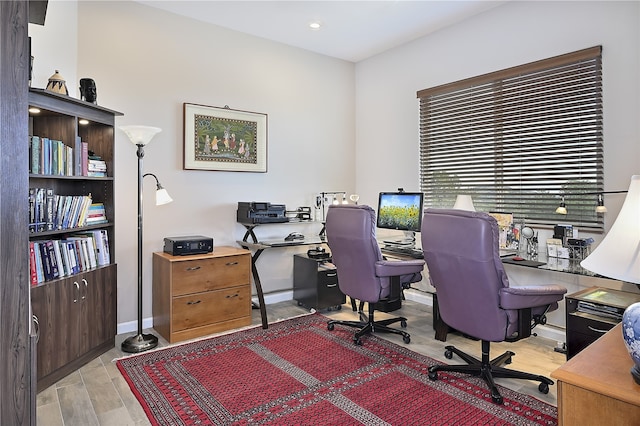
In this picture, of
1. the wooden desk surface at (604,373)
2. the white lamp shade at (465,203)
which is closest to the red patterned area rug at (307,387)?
the wooden desk surface at (604,373)

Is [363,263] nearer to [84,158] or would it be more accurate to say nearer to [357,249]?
[357,249]

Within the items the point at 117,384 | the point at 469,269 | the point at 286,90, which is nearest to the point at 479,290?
the point at 469,269

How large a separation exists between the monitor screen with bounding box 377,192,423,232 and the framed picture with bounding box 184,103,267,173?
54.8 inches

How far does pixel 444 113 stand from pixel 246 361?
10.2 ft

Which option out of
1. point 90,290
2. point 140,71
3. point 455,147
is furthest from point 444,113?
point 90,290

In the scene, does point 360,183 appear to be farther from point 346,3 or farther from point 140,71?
point 140,71

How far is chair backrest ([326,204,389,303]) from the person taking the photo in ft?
9.71

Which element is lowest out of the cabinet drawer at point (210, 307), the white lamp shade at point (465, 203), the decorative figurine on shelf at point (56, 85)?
the cabinet drawer at point (210, 307)

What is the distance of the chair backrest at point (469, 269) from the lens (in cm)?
219

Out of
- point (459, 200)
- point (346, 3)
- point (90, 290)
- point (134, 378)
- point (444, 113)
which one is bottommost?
point (134, 378)

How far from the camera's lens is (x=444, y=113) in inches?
163

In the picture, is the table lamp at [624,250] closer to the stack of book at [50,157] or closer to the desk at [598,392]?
the desk at [598,392]

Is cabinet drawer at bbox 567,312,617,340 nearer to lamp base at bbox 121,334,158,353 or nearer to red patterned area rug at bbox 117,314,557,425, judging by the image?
red patterned area rug at bbox 117,314,557,425

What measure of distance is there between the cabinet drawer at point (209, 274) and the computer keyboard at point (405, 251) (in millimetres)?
1299
